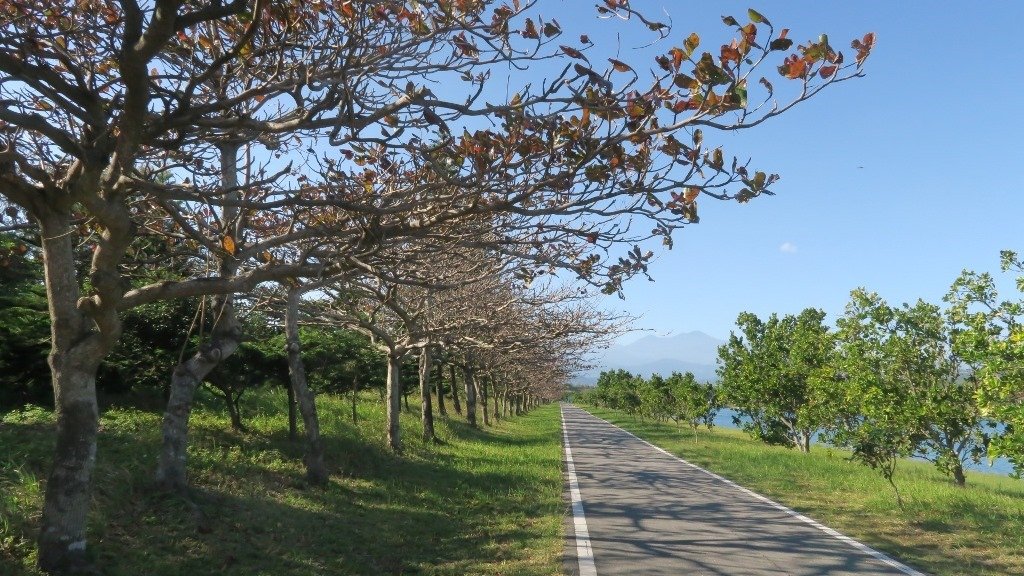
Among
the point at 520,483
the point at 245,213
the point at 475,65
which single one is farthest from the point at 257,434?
the point at 475,65

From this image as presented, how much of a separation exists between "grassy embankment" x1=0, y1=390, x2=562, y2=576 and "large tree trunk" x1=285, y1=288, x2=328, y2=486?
28cm

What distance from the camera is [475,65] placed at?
6.78 m

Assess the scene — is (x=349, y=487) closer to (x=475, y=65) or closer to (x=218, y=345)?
(x=218, y=345)

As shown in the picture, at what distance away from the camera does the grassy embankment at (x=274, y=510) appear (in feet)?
22.0

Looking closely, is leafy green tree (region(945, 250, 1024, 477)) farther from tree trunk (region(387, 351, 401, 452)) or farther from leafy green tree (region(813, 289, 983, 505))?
tree trunk (region(387, 351, 401, 452))

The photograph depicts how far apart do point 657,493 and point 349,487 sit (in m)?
5.61

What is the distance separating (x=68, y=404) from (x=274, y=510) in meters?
3.71

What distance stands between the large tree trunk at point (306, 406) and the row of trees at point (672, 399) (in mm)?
27297

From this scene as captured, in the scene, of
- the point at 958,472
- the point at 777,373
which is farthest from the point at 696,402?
the point at 958,472

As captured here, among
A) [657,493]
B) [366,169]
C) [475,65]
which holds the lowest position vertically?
[657,493]

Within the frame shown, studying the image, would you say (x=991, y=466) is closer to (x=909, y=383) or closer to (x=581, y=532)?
(x=909, y=383)

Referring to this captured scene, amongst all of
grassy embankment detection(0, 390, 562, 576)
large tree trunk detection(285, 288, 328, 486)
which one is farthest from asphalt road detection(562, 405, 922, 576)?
large tree trunk detection(285, 288, 328, 486)

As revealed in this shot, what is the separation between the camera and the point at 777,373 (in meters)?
30.2

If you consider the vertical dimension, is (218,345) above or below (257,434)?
above
